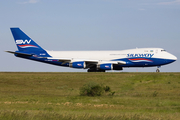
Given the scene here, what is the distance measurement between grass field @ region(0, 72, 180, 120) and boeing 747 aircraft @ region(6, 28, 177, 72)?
1289 centimetres

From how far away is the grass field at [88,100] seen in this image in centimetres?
1642

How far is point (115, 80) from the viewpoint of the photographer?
127 ft

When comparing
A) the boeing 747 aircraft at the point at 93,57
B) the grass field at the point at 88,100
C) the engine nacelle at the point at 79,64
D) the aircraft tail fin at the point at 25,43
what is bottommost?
the grass field at the point at 88,100

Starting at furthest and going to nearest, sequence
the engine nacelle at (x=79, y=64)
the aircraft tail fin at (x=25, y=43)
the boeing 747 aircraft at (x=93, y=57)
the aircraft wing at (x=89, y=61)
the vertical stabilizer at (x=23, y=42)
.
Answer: the vertical stabilizer at (x=23, y=42), the aircraft tail fin at (x=25, y=43), the aircraft wing at (x=89, y=61), the engine nacelle at (x=79, y=64), the boeing 747 aircraft at (x=93, y=57)

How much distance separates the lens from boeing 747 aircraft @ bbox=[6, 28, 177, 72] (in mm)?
52438

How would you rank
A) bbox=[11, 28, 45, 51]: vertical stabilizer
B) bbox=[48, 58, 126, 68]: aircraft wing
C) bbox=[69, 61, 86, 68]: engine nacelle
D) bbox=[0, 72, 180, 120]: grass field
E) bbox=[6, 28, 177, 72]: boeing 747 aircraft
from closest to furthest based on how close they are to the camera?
bbox=[0, 72, 180, 120]: grass field < bbox=[6, 28, 177, 72]: boeing 747 aircraft < bbox=[69, 61, 86, 68]: engine nacelle < bbox=[48, 58, 126, 68]: aircraft wing < bbox=[11, 28, 45, 51]: vertical stabilizer

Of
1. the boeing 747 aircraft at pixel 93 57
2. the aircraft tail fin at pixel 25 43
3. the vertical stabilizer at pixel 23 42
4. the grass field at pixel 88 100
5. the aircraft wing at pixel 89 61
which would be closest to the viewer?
the grass field at pixel 88 100

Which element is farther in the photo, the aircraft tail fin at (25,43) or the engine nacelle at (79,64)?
the aircraft tail fin at (25,43)

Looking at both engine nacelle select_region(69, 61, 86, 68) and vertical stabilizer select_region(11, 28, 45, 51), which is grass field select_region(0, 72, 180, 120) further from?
vertical stabilizer select_region(11, 28, 45, 51)

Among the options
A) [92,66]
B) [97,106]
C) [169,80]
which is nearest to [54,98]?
[97,106]

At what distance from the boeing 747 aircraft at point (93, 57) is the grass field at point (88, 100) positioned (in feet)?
42.3

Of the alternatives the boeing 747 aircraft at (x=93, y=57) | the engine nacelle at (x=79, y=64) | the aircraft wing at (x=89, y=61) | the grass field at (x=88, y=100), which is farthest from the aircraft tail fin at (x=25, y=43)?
the grass field at (x=88, y=100)

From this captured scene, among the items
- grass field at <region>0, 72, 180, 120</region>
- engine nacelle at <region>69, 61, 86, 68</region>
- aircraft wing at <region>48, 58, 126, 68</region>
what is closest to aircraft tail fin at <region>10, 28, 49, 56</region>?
aircraft wing at <region>48, 58, 126, 68</region>

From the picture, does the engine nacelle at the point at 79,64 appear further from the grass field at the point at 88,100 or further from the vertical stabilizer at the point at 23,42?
the grass field at the point at 88,100
